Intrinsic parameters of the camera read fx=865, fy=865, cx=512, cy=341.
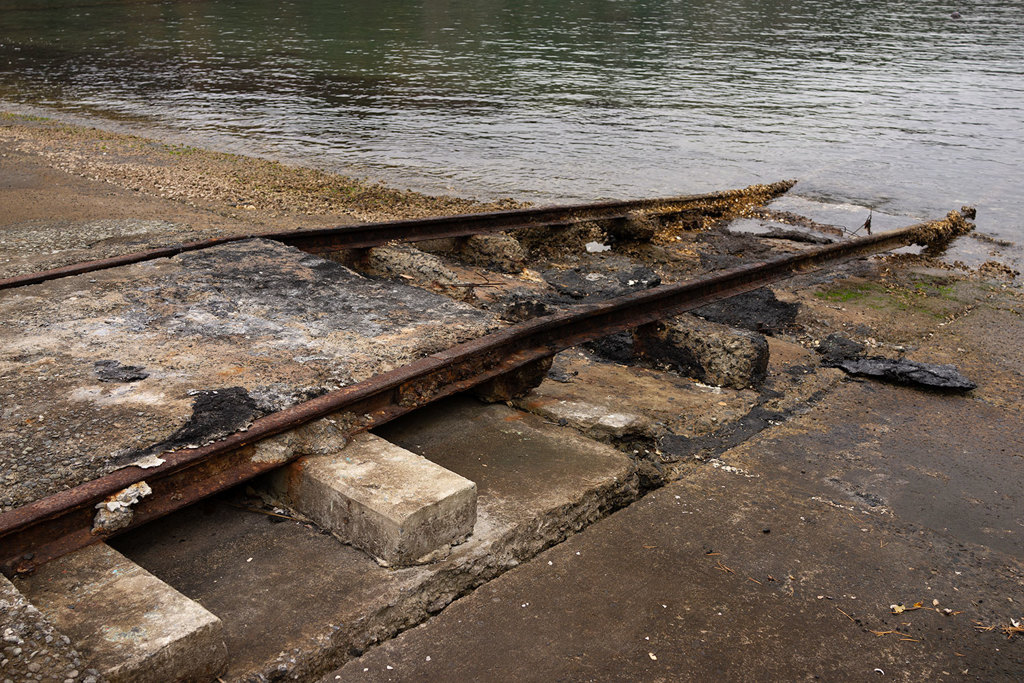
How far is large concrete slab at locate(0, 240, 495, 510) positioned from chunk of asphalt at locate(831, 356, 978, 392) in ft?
9.20

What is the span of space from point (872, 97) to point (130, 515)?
23.3m

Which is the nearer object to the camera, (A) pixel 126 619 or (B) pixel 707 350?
(A) pixel 126 619

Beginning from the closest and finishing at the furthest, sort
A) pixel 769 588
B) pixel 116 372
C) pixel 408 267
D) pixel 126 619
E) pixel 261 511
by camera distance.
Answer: pixel 126 619 → pixel 769 588 → pixel 261 511 → pixel 116 372 → pixel 408 267

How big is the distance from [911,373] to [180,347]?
4.54 m

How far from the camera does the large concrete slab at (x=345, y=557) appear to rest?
2785 mm

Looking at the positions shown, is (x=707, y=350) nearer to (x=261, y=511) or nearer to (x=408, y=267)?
(x=408, y=267)

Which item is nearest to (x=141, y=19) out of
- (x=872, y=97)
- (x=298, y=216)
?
(x=872, y=97)

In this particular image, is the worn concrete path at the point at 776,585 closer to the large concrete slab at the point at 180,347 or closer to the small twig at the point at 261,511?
the small twig at the point at 261,511

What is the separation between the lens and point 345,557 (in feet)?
10.3

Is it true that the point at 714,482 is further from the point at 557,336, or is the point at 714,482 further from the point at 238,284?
the point at 238,284

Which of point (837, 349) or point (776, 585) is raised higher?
point (776, 585)

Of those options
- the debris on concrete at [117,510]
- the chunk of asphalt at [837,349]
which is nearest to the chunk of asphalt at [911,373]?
the chunk of asphalt at [837,349]

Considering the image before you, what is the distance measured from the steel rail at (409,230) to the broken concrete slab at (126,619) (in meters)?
2.75

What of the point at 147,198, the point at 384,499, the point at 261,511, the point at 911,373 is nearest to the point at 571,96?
the point at 147,198
